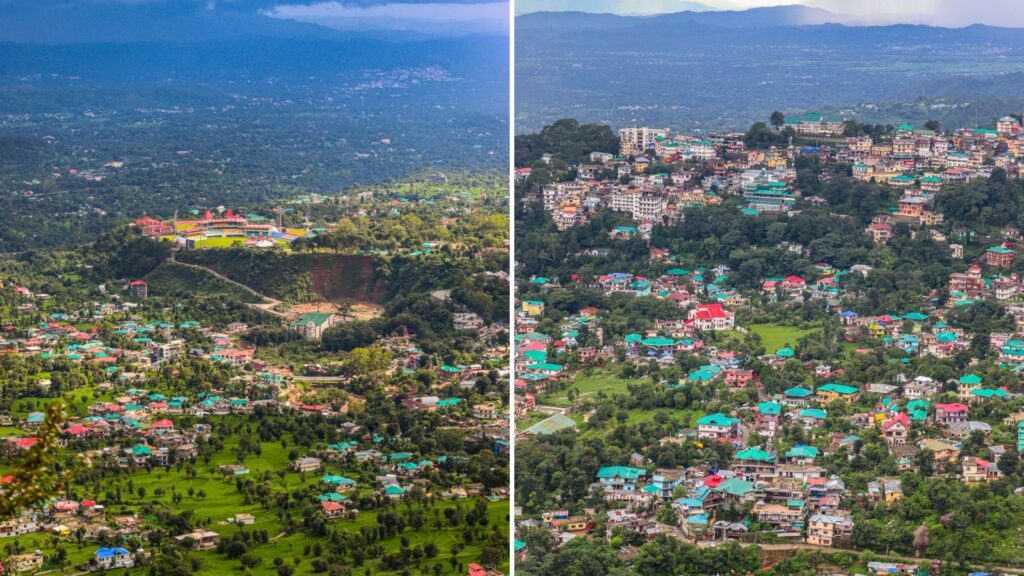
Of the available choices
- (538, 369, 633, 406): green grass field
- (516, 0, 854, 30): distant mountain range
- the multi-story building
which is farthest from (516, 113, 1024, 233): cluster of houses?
(538, 369, 633, 406): green grass field

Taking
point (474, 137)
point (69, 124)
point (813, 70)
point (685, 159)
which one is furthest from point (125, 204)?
point (813, 70)

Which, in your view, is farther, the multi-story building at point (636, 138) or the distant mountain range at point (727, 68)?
the multi-story building at point (636, 138)

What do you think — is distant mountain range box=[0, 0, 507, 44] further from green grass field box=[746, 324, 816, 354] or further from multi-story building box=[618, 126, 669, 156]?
green grass field box=[746, 324, 816, 354]

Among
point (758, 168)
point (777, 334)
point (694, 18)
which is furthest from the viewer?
point (694, 18)

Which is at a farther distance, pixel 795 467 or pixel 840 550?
pixel 795 467

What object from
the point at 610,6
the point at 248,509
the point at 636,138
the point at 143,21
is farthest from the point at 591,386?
the point at 143,21

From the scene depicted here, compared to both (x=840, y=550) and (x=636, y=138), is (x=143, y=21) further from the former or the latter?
(x=840, y=550)

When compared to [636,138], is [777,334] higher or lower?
lower

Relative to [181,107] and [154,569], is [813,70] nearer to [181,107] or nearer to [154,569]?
[181,107]

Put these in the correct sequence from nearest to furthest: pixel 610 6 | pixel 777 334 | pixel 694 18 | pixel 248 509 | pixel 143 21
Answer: pixel 248 509
pixel 143 21
pixel 777 334
pixel 694 18
pixel 610 6

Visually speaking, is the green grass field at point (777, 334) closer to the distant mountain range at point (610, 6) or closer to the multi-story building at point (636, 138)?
the multi-story building at point (636, 138)

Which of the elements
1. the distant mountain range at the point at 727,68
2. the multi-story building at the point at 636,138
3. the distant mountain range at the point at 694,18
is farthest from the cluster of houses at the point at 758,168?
the distant mountain range at the point at 694,18
